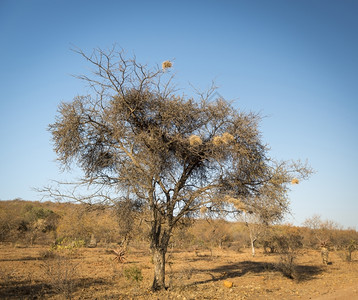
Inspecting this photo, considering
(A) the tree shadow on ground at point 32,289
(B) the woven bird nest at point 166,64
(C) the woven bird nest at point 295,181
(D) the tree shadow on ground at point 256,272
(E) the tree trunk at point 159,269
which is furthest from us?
(D) the tree shadow on ground at point 256,272

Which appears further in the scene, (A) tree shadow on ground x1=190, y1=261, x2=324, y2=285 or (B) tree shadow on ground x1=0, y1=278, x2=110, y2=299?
(A) tree shadow on ground x1=190, y1=261, x2=324, y2=285

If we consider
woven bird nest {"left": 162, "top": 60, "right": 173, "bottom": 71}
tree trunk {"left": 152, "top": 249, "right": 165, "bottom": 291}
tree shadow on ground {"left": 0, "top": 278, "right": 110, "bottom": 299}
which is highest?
woven bird nest {"left": 162, "top": 60, "right": 173, "bottom": 71}

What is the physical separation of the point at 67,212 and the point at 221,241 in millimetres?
32007

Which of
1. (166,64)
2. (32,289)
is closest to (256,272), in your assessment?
(32,289)

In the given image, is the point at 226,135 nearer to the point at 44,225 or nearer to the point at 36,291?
the point at 36,291

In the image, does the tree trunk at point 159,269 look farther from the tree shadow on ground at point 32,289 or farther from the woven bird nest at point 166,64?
the woven bird nest at point 166,64

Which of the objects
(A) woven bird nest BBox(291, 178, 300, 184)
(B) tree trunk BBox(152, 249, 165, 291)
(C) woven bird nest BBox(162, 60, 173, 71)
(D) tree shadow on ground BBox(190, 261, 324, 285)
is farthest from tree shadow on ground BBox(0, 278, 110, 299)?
(A) woven bird nest BBox(291, 178, 300, 184)

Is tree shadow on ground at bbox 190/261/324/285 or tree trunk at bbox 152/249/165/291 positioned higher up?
tree trunk at bbox 152/249/165/291

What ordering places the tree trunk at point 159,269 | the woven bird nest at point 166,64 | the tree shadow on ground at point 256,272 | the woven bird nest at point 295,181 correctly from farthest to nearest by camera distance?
the tree shadow on ground at point 256,272 < the woven bird nest at point 295,181 < the tree trunk at point 159,269 < the woven bird nest at point 166,64

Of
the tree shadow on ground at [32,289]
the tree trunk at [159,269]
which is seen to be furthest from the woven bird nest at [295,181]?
the tree shadow on ground at [32,289]

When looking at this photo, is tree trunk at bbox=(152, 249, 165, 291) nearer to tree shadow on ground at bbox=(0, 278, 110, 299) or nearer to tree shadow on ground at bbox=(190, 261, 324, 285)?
tree shadow on ground at bbox=(0, 278, 110, 299)

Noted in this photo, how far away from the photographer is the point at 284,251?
556 inches

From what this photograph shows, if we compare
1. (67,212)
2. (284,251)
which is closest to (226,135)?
(67,212)

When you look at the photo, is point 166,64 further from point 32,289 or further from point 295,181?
point 32,289
